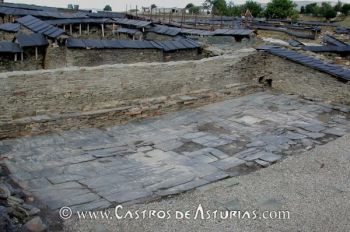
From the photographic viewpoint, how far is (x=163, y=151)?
8.74 m

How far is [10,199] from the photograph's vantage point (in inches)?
237

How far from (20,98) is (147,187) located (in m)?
4.19

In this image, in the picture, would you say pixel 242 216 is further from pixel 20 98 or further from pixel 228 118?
pixel 20 98

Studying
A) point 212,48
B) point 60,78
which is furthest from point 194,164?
point 212,48

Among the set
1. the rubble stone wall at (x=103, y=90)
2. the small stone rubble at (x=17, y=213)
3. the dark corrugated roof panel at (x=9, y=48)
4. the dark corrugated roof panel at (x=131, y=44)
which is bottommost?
the small stone rubble at (x=17, y=213)

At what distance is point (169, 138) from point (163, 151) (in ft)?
2.84

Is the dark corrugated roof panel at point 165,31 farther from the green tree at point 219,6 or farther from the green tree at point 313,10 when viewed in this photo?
the green tree at point 313,10

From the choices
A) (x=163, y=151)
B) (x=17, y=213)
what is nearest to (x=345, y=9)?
(x=163, y=151)

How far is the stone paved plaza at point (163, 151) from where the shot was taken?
695 centimetres

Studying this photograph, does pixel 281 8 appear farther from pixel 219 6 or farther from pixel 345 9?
pixel 219 6

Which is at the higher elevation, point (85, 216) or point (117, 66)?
point (117, 66)

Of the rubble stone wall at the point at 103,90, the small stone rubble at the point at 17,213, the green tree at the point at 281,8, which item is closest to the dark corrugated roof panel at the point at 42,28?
the rubble stone wall at the point at 103,90

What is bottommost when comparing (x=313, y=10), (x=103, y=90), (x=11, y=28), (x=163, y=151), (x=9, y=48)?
(x=163, y=151)

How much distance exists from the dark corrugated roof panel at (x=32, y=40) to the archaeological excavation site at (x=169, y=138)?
0.21 feet
